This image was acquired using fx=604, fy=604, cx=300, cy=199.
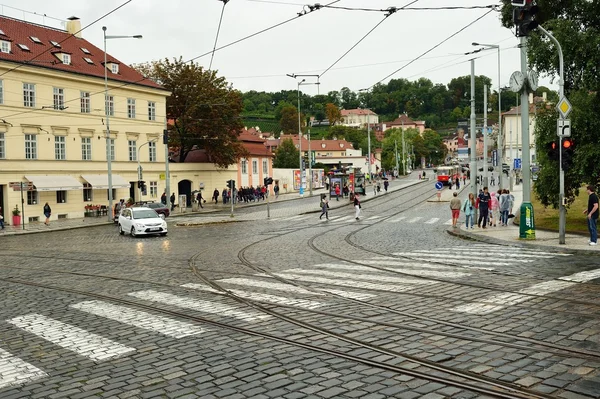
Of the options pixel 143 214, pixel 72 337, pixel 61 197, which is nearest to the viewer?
pixel 72 337

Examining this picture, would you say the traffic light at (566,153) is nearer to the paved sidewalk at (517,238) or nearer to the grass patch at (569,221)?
the paved sidewalk at (517,238)

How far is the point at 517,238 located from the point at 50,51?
127 feet

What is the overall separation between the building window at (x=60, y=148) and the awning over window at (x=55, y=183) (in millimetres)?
1698

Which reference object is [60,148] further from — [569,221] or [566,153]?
[566,153]

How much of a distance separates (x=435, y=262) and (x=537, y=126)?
12554 mm

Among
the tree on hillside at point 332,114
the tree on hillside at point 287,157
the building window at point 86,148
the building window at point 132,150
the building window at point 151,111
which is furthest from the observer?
the tree on hillside at point 332,114

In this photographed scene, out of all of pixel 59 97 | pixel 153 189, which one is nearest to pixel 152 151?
pixel 153 189

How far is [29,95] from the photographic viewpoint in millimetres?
43219

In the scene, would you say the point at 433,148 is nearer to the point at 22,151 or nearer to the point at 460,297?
the point at 22,151

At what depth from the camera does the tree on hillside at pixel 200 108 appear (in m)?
58.4

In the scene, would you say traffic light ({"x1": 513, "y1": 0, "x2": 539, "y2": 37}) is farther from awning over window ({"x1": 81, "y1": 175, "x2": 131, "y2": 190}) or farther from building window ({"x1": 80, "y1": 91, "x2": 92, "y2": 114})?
building window ({"x1": 80, "y1": 91, "x2": 92, "y2": 114})

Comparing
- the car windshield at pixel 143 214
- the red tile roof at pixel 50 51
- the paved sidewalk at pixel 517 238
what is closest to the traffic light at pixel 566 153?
the paved sidewalk at pixel 517 238

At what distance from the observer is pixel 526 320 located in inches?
351

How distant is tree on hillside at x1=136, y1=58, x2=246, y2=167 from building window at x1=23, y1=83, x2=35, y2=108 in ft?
54.8
